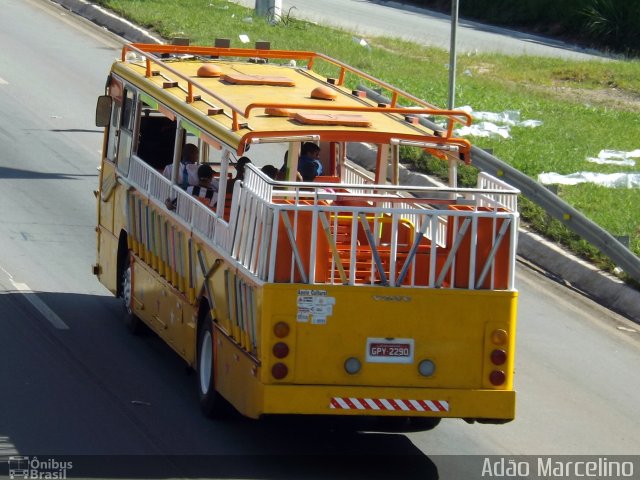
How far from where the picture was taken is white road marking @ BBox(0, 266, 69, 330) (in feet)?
44.7

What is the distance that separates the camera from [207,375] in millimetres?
11430

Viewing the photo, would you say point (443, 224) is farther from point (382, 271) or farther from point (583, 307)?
point (583, 307)

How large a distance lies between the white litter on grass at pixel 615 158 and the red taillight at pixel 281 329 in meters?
10.7

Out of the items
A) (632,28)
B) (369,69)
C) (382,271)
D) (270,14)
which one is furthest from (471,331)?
(632,28)

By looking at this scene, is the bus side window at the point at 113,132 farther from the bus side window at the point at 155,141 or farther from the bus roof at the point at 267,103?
the bus side window at the point at 155,141

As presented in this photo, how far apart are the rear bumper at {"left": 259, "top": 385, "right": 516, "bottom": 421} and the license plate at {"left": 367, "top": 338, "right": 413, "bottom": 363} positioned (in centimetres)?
21

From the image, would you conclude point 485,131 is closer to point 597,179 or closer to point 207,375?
point 597,179

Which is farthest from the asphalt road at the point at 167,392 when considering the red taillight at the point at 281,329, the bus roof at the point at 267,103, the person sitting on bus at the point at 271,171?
the bus roof at the point at 267,103

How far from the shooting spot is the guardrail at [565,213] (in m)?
15.3

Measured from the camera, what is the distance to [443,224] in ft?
37.1

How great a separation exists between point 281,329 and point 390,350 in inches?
32.4

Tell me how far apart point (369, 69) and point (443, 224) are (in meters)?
15.0

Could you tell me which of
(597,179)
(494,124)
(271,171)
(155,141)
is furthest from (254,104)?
(494,124)

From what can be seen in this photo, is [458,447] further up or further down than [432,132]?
further down
